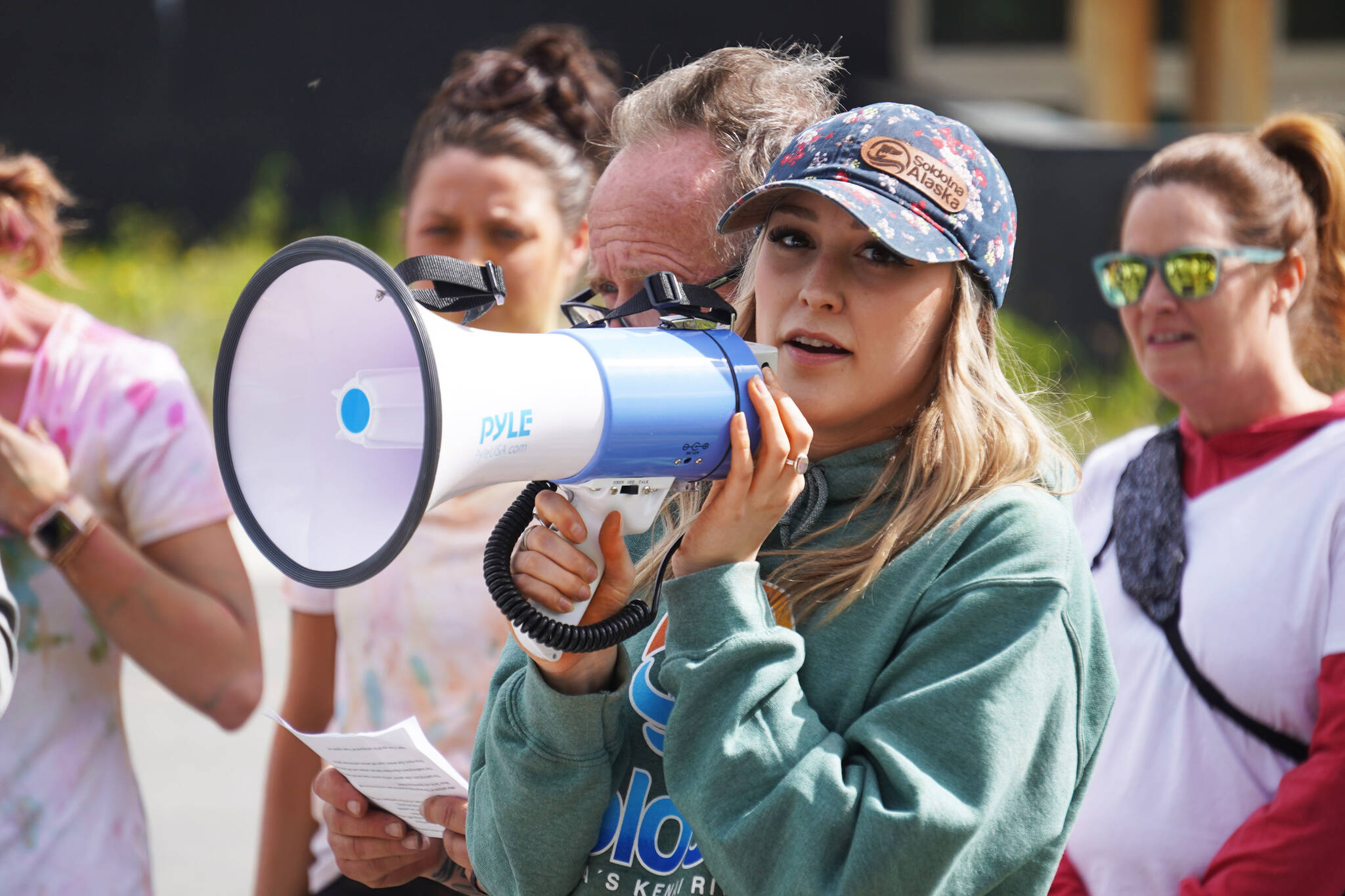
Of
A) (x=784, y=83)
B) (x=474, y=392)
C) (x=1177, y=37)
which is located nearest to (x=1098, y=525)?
(x=784, y=83)

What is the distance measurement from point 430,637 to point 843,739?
49.5 inches

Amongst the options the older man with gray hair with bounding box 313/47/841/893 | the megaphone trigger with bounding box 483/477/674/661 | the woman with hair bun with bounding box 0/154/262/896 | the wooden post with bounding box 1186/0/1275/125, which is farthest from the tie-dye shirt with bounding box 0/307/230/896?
the wooden post with bounding box 1186/0/1275/125

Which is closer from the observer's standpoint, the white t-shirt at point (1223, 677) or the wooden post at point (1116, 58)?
the white t-shirt at point (1223, 677)

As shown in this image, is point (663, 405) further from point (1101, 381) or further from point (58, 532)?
point (1101, 381)

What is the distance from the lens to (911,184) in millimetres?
1554

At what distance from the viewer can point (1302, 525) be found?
2.38m

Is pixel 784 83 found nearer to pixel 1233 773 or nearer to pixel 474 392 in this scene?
pixel 474 392

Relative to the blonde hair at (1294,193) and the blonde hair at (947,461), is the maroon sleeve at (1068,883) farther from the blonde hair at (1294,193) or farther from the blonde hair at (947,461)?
the blonde hair at (1294,193)

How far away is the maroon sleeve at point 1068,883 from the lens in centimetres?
239

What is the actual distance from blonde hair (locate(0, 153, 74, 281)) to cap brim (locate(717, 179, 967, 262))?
176 cm

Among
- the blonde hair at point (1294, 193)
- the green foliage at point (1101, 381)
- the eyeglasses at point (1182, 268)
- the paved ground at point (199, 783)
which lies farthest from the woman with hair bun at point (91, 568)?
the green foliage at point (1101, 381)

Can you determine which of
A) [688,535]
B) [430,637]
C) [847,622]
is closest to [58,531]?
[430,637]

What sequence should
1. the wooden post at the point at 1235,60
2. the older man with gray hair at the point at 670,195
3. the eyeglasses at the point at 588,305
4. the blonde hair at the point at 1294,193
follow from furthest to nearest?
the wooden post at the point at 1235,60 < the blonde hair at the point at 1294,193 < the older man with gray hair at the point at 670,195 < the eyeglasses at the point at 588,305

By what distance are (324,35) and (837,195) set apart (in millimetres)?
11729
